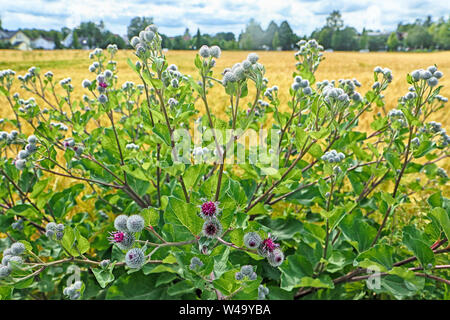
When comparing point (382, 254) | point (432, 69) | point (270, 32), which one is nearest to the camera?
point (382, 254)

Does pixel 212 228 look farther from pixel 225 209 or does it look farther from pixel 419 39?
pixel 419 39

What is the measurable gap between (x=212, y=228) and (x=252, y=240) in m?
0.16

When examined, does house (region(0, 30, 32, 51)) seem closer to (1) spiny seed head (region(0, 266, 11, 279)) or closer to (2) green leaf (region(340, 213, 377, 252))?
(1) spiny seed head (region(0, 266, 11, 279))

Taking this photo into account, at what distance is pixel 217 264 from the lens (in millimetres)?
1375

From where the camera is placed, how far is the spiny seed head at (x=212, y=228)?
1.18m

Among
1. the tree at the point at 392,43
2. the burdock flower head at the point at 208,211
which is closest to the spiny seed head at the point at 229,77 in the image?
the burdock flower head at the point at 208,211

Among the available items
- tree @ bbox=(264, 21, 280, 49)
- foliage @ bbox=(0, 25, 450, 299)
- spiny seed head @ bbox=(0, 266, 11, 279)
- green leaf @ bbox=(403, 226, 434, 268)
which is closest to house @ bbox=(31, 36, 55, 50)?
tree @ bbox=(264, 21, 280, 49)

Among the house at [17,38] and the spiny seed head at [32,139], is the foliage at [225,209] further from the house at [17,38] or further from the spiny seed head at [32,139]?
the house at [17,38]

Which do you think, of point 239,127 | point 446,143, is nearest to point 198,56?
point 239,127

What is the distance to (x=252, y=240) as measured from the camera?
1.15 m

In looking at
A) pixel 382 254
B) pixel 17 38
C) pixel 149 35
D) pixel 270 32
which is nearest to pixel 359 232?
pixel 382 254

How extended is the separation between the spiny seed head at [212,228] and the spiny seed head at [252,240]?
0.11 metres

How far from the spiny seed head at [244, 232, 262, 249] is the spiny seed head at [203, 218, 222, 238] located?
0.35 ft
